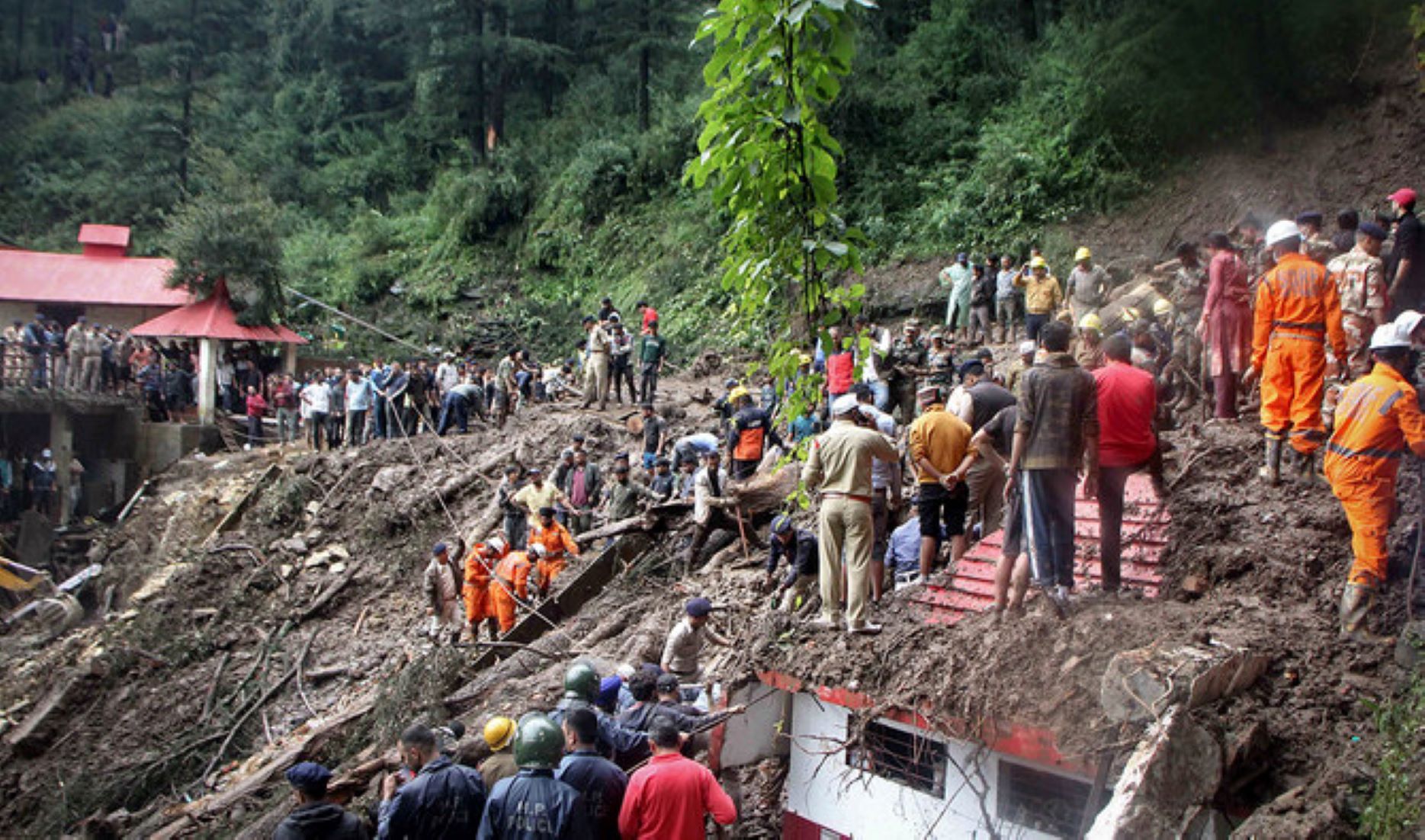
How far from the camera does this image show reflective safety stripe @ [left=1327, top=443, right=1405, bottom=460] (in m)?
6.36

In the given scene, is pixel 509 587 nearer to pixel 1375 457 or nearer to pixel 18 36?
pixel 1375 457

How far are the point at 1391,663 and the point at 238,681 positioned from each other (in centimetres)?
1498

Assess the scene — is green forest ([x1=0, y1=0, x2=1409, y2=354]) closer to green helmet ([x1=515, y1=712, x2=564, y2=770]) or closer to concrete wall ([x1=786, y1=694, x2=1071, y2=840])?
green helmet ([x1=515, y1=712, x2=564, y2=770])

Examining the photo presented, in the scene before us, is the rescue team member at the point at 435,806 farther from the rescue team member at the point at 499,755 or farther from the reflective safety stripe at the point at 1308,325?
the reflective safety stripe at the point at 1308,325

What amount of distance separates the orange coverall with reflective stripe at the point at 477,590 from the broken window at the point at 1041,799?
28.3 feet

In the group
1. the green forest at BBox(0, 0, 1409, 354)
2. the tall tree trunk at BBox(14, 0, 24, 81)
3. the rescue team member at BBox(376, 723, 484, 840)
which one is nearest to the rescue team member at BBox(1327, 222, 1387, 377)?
the green forest at BBox(0, 0, 1409, 354)

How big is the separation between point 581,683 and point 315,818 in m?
1.74

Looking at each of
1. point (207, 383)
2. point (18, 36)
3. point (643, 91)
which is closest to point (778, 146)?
point (207, 383)

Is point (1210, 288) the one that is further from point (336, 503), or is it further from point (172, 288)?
point (172, 288)

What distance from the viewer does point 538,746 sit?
5.79 m

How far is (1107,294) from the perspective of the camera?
15.4 m

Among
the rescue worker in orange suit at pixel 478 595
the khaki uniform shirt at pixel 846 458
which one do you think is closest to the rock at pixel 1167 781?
the khaki uniform shirt at pixel 846 458

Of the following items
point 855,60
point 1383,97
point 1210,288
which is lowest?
point 1210,288

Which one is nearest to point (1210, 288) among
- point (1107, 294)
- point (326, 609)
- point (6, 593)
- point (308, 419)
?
point (1107, 294)
